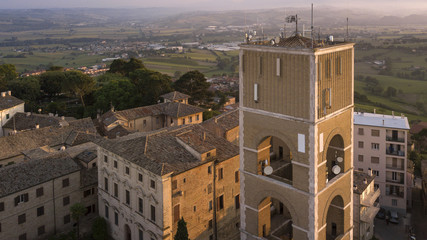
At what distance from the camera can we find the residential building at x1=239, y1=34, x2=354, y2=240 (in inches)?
739

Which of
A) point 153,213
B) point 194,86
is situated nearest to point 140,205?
point 153,213

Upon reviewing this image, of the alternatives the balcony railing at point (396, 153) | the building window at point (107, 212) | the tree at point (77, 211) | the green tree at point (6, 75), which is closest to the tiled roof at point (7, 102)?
the green tree at point (6, 75)

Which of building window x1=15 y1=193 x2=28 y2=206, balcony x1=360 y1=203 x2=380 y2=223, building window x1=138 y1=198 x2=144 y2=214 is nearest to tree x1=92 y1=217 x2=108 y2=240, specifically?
building window x1=138 y1=198 x2=144 y2=214

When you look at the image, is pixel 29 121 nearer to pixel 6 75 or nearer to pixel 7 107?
pixel 7 107

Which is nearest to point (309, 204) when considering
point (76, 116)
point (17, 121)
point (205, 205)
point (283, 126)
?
point (283, 126)

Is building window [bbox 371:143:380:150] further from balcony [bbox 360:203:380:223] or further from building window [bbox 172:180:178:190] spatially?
building window [bbox 172:180:178:190]

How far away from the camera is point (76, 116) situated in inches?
2616

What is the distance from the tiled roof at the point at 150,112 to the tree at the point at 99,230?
789 inches

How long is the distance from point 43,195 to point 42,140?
13.9 meters

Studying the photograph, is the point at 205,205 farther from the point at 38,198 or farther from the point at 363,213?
the point at 363,213

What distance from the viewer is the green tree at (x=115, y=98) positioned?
210ft

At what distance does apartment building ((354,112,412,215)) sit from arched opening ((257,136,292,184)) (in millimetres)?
24562

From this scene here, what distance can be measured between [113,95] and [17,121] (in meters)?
15.6

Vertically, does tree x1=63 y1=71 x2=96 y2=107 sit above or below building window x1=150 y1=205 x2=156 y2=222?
above
